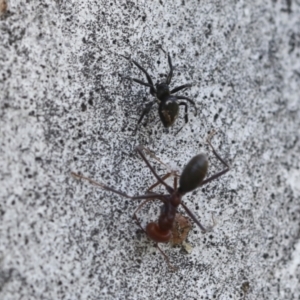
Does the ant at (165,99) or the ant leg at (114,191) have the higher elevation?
the ant at (165,99)

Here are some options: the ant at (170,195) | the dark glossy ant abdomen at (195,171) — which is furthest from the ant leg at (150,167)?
the dark glossy ant abdomen at (195,171)

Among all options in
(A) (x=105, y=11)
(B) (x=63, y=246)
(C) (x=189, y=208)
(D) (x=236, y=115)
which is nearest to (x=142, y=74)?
(A) (x=105, y=11)

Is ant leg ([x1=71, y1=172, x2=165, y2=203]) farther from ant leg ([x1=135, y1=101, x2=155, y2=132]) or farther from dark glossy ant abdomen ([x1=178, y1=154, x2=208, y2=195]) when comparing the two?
ant leg ([x1=135, y1=101, x2=155, y2=132])

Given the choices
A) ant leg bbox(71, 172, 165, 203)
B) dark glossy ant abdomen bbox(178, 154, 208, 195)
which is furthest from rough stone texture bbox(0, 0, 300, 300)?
dark glossy ant abdomen bbox(178, 154, 208, 195)

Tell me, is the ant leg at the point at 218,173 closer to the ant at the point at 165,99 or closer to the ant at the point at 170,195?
the ant at the point at 170,195

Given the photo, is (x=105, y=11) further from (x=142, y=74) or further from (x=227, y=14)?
(x=227, y=14)

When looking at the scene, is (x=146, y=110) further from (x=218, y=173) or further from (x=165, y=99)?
(x=218, y=173)

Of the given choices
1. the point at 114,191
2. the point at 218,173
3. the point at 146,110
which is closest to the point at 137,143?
the point at 146,110
